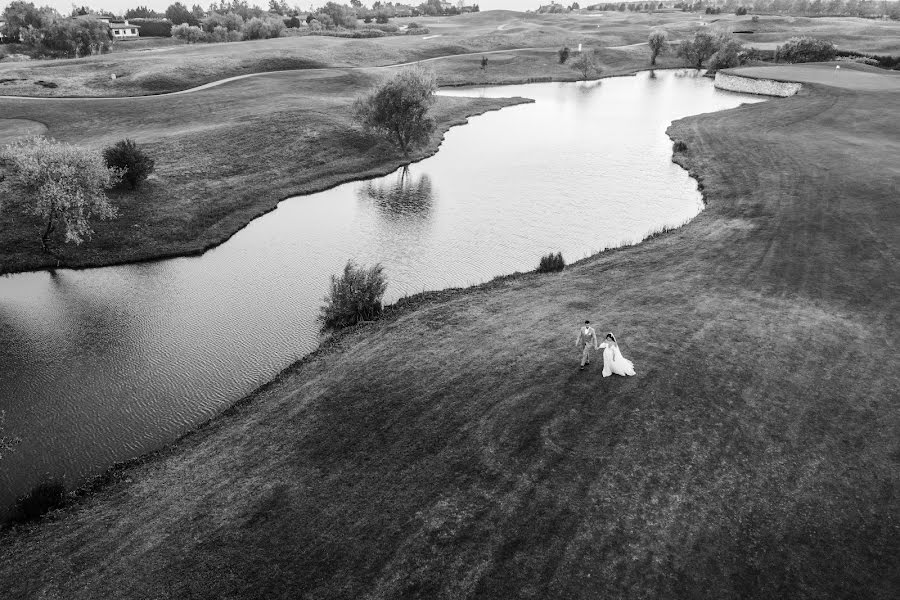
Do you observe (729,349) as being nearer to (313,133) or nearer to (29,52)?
(313,133)

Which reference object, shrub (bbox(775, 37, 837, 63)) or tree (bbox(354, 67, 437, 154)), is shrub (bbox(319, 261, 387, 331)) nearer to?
tree (bbox(354, 67, 437, 154))

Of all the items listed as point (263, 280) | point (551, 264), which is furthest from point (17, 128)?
point (551, 264)

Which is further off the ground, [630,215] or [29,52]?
[29,52]

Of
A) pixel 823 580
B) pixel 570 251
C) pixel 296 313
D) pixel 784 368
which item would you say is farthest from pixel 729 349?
pixel 296 313

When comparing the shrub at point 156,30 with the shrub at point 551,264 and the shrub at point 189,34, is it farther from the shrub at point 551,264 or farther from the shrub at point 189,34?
the shrub at point 551,264

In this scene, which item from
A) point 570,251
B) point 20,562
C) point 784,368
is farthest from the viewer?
point 570,251

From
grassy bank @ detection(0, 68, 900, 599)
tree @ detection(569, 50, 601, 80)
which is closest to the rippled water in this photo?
grassy bank @ detection(0, 68, 900, 599)

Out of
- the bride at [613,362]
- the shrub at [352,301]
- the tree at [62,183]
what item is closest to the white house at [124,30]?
the tree at [62,183]

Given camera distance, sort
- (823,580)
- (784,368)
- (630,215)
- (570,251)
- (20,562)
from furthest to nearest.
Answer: (630,215)
(570,251)
(784,368)
(20,562)
(823,580)

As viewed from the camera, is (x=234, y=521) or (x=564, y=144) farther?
(x=564, y=144)
